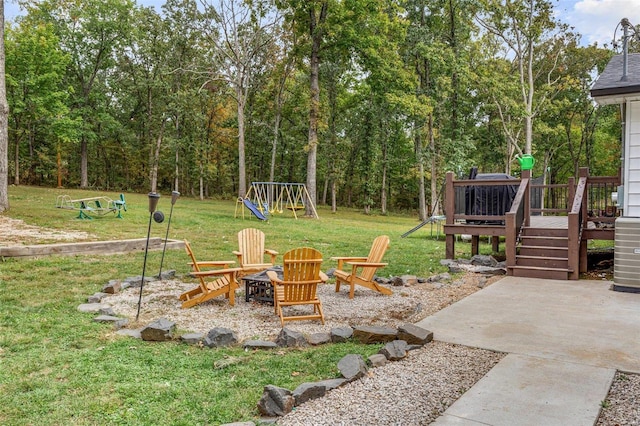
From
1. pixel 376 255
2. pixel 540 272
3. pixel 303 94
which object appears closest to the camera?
pixel 376 255

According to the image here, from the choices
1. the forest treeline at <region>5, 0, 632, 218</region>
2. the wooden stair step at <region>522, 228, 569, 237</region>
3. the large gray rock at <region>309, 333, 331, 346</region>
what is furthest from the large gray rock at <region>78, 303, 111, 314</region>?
the forest treeline at <region>5, 0, 632, 218</region>

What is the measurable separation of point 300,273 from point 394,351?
1520 millimetres

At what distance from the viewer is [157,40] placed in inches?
1109

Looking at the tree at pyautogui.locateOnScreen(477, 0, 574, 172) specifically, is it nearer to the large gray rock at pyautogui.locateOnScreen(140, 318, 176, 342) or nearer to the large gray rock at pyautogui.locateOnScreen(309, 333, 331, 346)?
the large gray rock at pyautogui.locateOnScreen(309, 333, 331, 346)

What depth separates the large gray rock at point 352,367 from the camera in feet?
10.2

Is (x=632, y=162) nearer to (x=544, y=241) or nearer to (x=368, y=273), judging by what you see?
(x=544, y=241)

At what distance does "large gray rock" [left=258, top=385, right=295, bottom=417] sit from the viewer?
8.56 feet

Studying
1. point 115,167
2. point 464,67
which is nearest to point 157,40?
point 115,167

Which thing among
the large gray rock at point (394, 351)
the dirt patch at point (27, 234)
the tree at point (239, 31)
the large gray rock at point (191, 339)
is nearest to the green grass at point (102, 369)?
the large gray rock at point (191, 339)

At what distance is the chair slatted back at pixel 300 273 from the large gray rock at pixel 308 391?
6.29ft

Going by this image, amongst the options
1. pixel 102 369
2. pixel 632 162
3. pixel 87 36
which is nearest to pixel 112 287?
pixel 102 369

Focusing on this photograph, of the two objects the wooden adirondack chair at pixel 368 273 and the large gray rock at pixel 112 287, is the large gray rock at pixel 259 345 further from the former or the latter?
the large gray rock at pixel 112 287

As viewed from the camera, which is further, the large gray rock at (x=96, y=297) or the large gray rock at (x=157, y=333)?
the large gray rock at (x=96, y=297)

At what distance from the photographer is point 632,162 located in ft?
20.8
